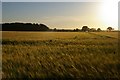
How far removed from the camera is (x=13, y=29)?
76062mm

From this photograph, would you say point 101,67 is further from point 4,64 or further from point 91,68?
point 4,64

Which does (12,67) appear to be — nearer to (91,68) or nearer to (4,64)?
(4,64)

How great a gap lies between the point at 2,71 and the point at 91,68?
2194mm

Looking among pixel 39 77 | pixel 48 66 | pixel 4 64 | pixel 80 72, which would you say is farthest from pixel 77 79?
pixel 4 64

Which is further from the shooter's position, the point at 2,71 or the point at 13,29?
the point at 13,29

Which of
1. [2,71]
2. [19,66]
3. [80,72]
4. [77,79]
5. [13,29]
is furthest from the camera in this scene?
[13,29]

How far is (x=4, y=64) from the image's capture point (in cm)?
710

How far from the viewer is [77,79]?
558 centimetres

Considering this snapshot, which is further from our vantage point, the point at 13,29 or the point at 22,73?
the point at 13,29

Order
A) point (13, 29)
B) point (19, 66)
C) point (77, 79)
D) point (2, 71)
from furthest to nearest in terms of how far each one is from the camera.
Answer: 1. point (13, 29)
2. point (19, 66)
3. point (2, 71)
4. point (77, 79)

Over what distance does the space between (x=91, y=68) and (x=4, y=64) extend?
2.44m

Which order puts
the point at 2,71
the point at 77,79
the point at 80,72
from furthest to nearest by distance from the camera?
1. the point at 2,71
2. the point at 80,72
3. the point at 77,79

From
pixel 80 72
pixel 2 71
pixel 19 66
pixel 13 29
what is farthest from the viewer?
pixel 13 29

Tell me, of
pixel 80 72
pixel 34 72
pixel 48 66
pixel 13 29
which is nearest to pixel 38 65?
pixel 48 66
